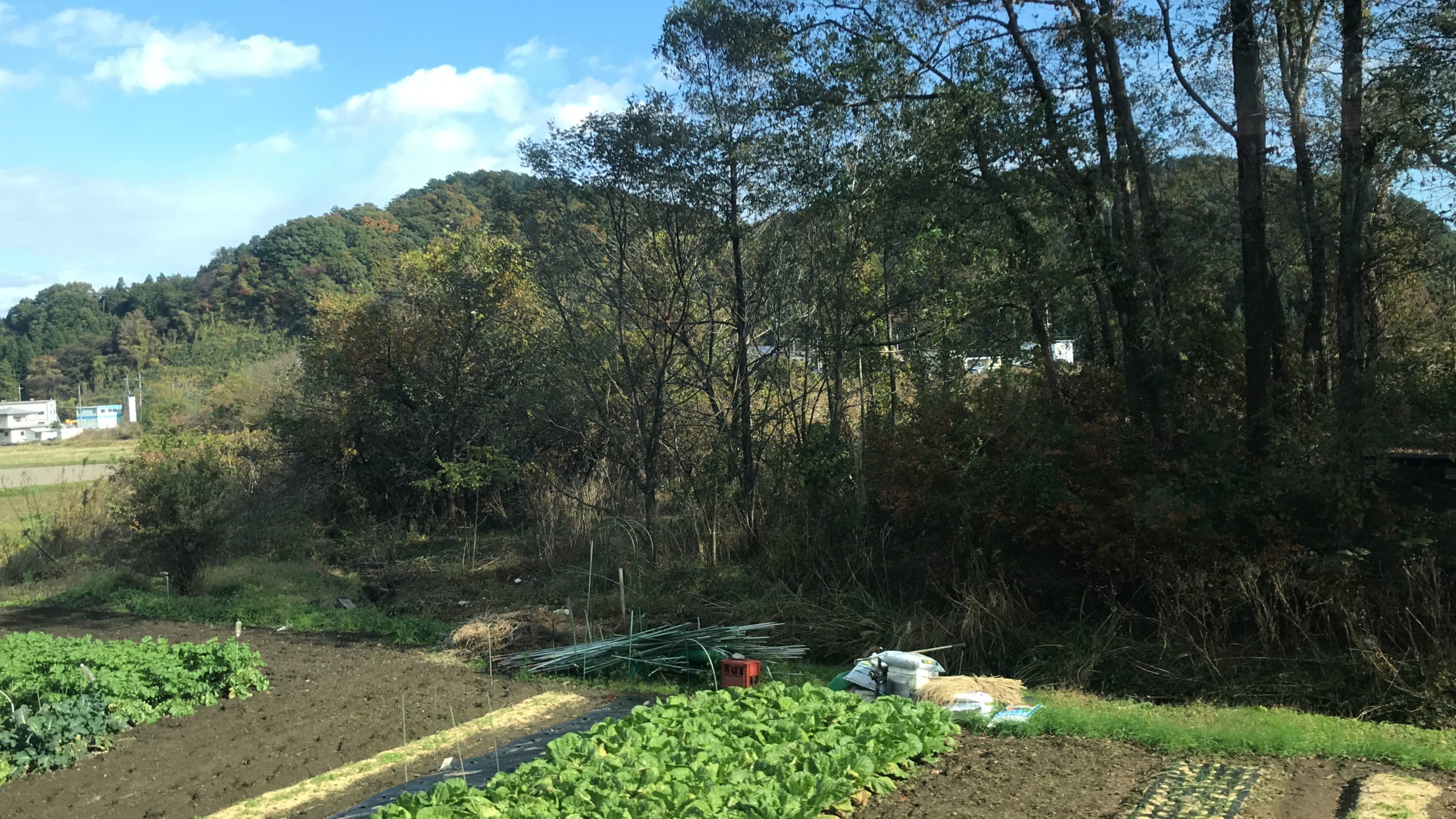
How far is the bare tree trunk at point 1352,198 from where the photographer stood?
348 inches

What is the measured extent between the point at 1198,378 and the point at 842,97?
491cm

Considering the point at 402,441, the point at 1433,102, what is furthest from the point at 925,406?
the point at 402,441

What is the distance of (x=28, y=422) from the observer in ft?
220

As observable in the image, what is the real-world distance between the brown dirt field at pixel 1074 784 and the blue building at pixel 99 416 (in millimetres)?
71005

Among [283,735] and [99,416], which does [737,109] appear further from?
[99,416]

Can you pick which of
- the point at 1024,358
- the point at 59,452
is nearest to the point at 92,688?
the point at 1024,358

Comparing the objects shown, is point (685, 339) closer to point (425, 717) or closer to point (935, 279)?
point (935, 279)

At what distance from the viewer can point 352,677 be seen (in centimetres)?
818

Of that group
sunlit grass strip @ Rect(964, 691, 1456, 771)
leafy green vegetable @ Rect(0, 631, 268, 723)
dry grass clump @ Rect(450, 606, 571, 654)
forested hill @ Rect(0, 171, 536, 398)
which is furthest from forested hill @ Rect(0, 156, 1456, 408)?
leafy green vegetable @ Rect(0, 631, 268, 723)

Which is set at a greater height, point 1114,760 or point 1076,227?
point 1076,227

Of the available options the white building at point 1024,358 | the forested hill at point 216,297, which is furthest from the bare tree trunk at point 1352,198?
the forested hill at point 216,297

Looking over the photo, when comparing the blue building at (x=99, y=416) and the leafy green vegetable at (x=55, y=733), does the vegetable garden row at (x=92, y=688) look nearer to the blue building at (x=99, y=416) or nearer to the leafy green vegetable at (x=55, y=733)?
the leafy green vegetable at (x=55, y=733)

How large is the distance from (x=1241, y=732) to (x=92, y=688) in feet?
24.9

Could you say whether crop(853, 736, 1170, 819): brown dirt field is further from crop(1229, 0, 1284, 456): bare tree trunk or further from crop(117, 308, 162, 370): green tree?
crop(117, 308, 162, 370): green tree
